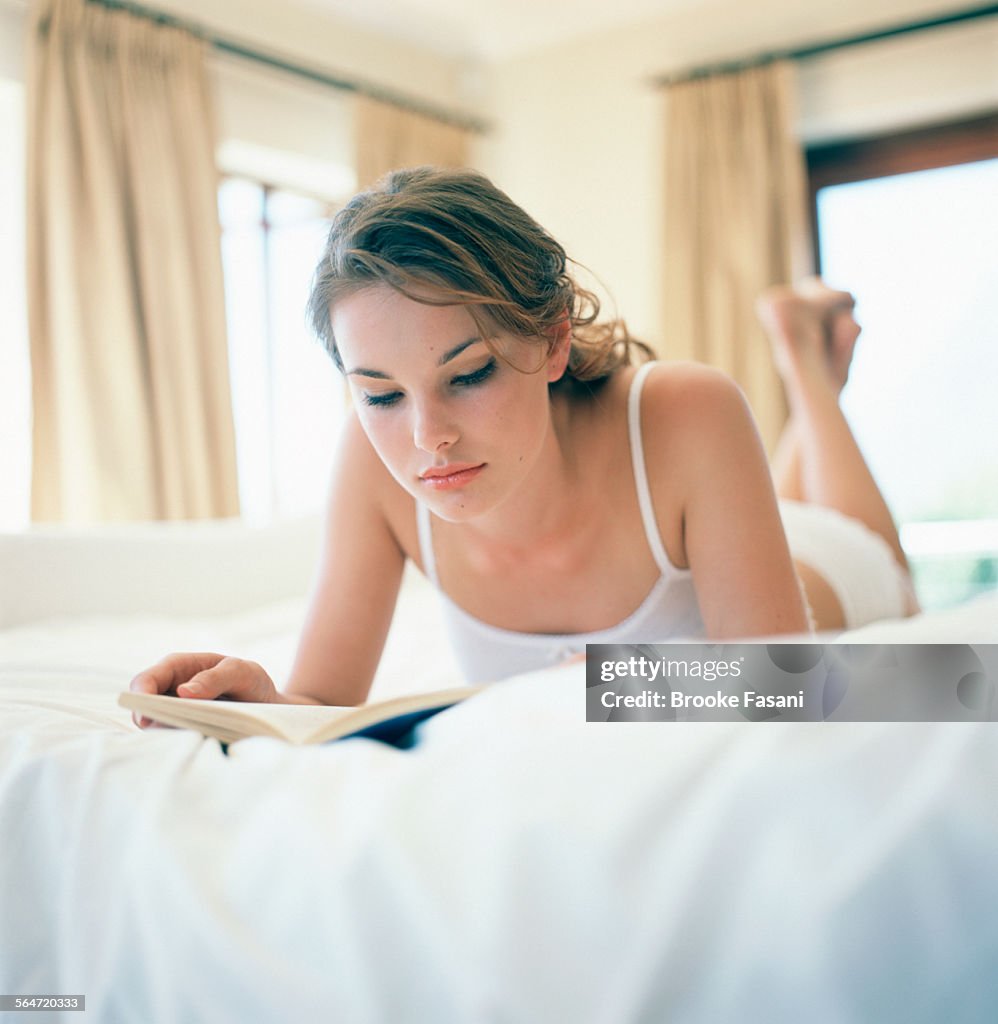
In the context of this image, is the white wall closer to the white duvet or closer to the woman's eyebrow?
the woman's eyebrow

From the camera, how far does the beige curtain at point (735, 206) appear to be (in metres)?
3.56

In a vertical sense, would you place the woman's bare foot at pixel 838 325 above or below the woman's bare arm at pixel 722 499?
above

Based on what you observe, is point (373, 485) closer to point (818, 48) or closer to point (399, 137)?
point (399, 137)

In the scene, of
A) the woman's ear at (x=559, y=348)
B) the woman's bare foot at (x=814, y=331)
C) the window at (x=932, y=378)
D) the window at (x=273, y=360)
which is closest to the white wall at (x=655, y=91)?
the window at (x=932, y=378)

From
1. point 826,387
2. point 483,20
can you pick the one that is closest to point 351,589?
point 826,387

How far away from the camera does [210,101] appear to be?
10.7 feet

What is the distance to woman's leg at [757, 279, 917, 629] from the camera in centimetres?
204

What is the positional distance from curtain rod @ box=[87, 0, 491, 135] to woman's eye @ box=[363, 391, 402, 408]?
2566 mm

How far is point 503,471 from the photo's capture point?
98 cm

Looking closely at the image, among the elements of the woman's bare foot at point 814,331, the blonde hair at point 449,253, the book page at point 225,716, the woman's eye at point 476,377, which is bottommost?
the book page at point 225,716

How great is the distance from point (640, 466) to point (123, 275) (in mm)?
2406

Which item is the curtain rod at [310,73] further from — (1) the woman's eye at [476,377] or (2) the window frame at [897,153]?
(1) the woman's eye at [476,377]

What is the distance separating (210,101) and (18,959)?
3169mm

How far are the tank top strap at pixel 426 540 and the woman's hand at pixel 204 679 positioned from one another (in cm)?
38
